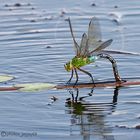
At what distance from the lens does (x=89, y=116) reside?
5.14 meters

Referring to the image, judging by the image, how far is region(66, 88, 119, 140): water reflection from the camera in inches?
186

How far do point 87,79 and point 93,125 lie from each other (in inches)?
49.7

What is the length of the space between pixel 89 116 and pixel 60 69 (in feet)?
4.77

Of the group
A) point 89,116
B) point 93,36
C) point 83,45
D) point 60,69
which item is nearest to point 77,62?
point 83,45

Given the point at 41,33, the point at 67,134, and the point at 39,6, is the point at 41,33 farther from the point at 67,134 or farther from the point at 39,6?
the point at 67,134

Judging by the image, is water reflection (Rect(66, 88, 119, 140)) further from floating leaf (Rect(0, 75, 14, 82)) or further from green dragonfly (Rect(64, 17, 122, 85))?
floating leaf (Rect(0, 75, 14, 82))

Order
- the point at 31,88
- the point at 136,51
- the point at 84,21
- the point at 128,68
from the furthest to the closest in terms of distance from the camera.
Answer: the point at 84,21, the point at 136,51, the point at 128,68, the point at 31,88

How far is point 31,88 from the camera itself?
5801 mm

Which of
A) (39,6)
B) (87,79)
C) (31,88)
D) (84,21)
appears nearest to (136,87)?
(87,79)

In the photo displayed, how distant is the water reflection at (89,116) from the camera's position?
4715 mm

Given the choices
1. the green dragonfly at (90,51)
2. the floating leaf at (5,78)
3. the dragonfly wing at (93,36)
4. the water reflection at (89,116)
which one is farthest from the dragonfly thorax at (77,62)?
the floating leaf at (5,78)

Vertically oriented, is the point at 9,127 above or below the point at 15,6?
below

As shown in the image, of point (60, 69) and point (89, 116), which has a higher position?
point (60, 69)

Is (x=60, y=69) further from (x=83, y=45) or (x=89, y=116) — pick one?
(x=89, y=116)
